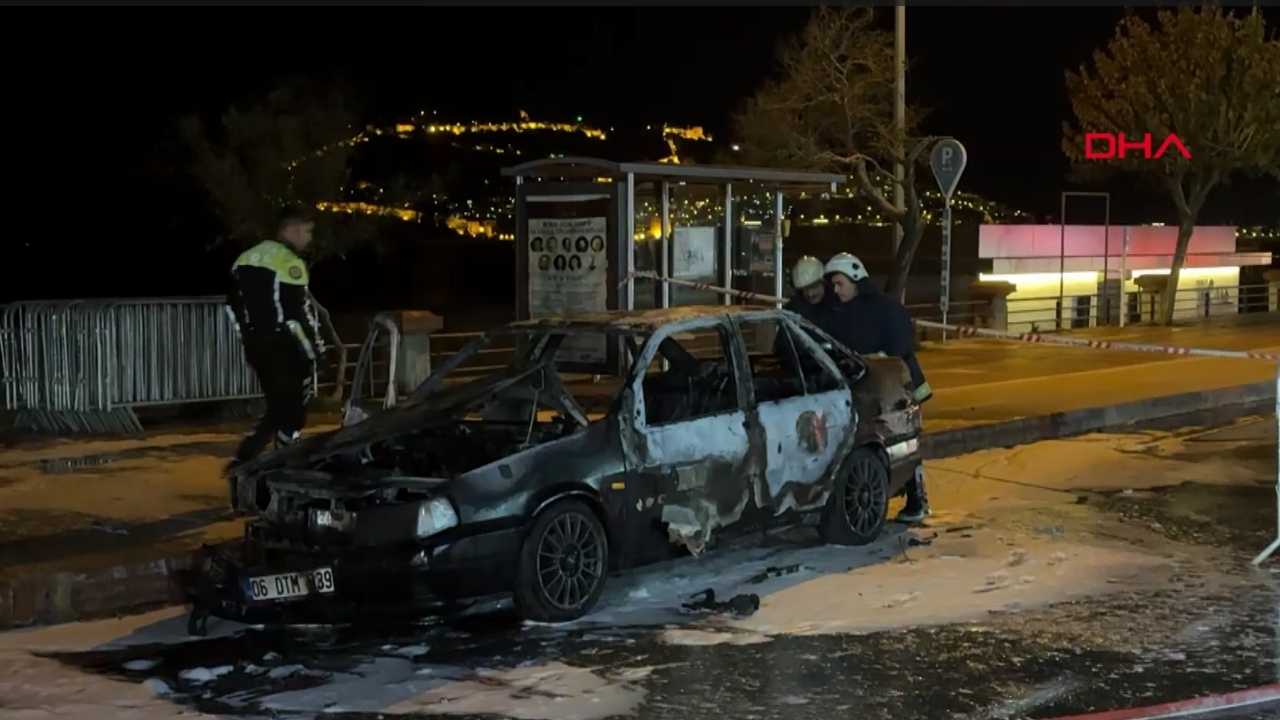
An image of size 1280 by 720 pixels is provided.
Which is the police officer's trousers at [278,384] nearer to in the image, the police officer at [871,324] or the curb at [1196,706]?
the police officer at [871,324]

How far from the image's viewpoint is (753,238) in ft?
54.4

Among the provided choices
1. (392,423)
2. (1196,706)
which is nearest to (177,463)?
(392,423)

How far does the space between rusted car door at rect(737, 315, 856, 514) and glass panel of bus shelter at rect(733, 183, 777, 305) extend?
24.3 ft

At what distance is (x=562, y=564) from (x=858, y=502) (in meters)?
2.51

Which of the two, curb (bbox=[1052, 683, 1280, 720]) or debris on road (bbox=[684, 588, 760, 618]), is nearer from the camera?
curb (bbox=[1052, 683, 1280, 720])

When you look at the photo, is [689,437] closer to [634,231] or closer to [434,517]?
[434,517]

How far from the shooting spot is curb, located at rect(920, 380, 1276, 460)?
43.8 feet

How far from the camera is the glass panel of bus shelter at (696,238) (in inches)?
621

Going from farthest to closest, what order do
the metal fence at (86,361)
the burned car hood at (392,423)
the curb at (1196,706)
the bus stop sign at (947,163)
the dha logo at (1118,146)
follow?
the dha logo at (1118,146) → the bus stop sign at (947,163) → the metal fence at (86,361) → the burned car hood at (392,423) → the curb at (1196,706)

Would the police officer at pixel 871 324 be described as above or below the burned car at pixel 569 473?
above

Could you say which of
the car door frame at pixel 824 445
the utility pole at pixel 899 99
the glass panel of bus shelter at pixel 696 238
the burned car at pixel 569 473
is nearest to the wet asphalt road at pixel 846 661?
the burned car at pixel 569 473

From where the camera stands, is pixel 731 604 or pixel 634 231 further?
pixel 634 231

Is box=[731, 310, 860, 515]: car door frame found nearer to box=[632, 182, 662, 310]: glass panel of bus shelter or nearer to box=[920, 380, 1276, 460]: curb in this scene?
box=[920, 380, 1276, 460]: curb

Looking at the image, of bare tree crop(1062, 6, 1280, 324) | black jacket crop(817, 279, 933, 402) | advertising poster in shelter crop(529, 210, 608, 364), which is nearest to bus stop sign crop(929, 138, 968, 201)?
advertising poster in shelter crop(529, 210, 608, 364)
